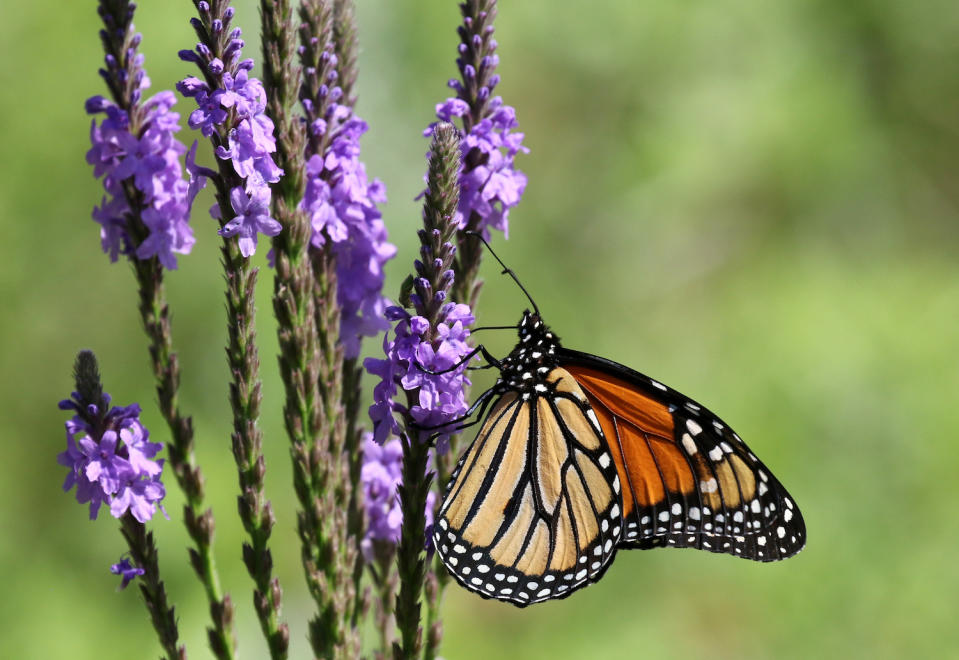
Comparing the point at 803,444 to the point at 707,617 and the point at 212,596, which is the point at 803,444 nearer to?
the point at 707,617

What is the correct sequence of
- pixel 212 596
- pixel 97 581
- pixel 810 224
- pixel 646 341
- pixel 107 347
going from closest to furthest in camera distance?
pixel 212 596 → pixel 97 581 → pixel 107 347 → pixel 646 341 → pixel 810 224

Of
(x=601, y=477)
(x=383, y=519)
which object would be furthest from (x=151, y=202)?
(x=601, y=477)

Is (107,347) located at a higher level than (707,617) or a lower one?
higher

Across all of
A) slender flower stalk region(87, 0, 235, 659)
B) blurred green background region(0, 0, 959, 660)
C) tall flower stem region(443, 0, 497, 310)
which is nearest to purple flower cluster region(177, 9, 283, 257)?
slender flower stalk region(87, 0, 235, 659)

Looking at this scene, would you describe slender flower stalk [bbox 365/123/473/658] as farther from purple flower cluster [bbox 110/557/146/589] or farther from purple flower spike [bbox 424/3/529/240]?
purple flower cluster [bbox 110/557/146/589]

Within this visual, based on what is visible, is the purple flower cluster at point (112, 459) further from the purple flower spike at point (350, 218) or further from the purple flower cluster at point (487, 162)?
the purple flower cluster at point (487, 162)

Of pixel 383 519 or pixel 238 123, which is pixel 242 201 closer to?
pixel 238 123

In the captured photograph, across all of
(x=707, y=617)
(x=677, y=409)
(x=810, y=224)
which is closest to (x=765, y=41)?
(x=810, y=224)
